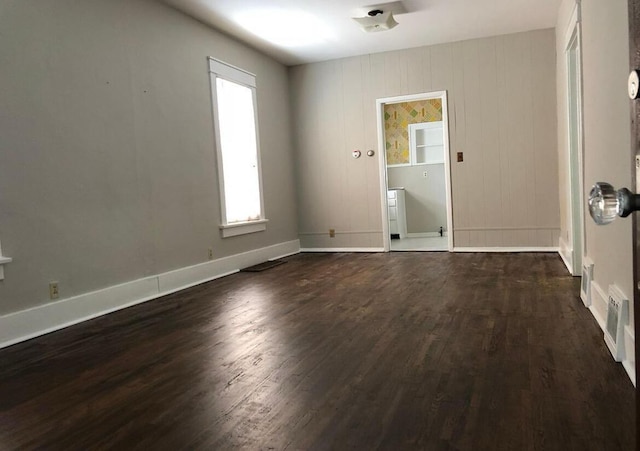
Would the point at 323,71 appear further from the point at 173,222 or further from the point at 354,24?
the point at 173,222

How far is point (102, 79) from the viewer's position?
3.91m

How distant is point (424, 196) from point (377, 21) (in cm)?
418

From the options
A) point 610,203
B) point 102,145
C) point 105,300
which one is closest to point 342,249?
point 105,300

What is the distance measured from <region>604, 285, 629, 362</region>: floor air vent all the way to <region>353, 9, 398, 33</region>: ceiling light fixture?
Result: 3.73 m

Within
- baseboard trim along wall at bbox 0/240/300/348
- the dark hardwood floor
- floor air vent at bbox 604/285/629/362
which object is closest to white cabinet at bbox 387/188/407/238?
baseboard trim along wall at bbox 0/240/300/348

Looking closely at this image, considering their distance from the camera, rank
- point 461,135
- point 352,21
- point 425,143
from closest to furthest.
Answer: point 352,21 < point 461,135 < point 425,143

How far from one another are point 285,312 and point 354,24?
3.52m

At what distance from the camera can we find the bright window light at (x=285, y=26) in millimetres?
5051

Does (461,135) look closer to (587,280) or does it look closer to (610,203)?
(587,280)

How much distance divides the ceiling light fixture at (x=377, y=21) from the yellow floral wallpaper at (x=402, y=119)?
140 inches

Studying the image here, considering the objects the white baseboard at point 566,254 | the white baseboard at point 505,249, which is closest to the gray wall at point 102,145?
the white baseboard at point 505,249

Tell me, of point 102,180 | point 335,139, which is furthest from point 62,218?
point 335,139

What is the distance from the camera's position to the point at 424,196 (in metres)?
Result: 8.83

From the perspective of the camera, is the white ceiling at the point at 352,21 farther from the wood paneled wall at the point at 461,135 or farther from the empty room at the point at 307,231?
the wood paneled wall at the point at 461,135
